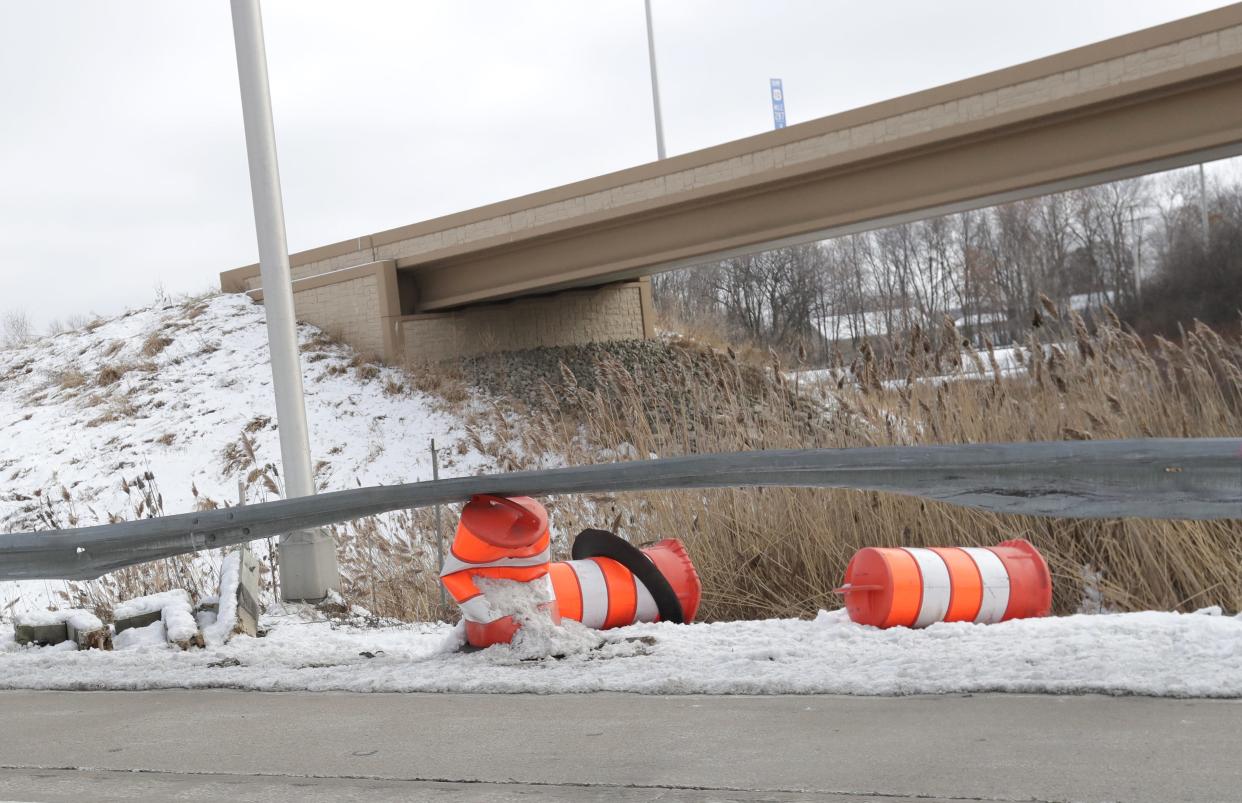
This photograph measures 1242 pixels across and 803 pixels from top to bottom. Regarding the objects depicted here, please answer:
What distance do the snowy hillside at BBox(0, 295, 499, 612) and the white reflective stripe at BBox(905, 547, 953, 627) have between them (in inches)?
603

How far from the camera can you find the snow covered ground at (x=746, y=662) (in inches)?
182

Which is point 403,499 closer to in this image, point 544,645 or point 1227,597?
point 544,645

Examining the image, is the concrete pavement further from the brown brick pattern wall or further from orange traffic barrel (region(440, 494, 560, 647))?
the brown brick pattern wall

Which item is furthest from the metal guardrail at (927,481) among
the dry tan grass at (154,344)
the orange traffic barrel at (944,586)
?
the dry tan grass at (154,344)

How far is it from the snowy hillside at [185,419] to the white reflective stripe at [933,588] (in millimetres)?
15314

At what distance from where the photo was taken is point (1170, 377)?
7816 millimetres

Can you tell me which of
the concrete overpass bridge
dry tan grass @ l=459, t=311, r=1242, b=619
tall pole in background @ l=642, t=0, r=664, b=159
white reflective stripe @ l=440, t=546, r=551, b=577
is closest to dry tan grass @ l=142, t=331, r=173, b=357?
the concrete overpass bridge

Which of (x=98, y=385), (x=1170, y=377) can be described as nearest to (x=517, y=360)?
(x=98, y=385)

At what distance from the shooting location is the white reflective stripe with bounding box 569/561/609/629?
21.3 ft

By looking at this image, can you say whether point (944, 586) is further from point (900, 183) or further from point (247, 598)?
point (900, 183)

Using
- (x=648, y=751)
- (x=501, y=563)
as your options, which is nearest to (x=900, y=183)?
(x=501, y=563)

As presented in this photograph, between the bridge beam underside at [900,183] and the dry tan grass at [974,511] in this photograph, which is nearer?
→ the dry tan grass at [974,511]

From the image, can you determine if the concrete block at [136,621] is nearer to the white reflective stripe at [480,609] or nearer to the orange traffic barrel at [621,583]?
the white reflective stripe at [480,609]

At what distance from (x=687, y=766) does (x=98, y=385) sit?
29.3 meters
